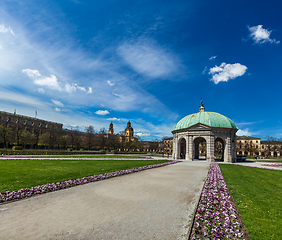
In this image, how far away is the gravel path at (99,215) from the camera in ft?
15.8

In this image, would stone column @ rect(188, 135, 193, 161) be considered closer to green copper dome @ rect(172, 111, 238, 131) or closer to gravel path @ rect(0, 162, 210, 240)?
green copper dome @ rect(172, 111, 238, 131)

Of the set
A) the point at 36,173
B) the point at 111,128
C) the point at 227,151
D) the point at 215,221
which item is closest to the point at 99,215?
the point at 215,221

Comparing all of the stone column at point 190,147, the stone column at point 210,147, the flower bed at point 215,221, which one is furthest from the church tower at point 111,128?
the flower bed at point 215,221

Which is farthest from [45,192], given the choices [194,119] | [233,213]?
[194,119]

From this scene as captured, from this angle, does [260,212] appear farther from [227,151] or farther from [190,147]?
[227,151]

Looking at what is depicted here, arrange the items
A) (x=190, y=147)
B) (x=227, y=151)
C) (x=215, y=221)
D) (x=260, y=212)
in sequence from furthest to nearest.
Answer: (x=190, y=147) → (x=227, y=151) → (x=260, y=212) → (x=215, y=221)

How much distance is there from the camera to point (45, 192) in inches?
347

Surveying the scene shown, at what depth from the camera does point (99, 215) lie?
19.9 ft

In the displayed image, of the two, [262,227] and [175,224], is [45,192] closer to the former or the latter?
[175,224]

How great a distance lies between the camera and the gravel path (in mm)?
4820

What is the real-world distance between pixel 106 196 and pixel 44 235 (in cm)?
392

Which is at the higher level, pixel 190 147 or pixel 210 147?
pixel 210 147

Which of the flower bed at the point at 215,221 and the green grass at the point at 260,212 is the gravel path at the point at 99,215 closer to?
the flower bed at the point at 215,221

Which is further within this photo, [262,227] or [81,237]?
[262,227]
